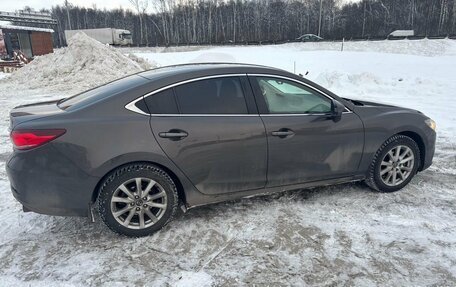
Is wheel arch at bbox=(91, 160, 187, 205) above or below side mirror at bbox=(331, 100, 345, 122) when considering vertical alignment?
below

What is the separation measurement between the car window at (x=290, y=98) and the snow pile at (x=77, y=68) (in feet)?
41.2

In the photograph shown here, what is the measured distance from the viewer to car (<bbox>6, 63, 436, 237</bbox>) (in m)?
3.28

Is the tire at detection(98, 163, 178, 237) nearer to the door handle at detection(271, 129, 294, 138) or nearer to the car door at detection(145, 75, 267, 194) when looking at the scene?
the car door at detection(145, 75, 267, 194)

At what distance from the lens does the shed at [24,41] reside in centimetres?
3353

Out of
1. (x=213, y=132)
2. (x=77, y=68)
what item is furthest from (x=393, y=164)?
(x=77, y=68)

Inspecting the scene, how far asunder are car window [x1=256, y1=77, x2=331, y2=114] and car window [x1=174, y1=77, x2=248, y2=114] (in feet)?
0.98

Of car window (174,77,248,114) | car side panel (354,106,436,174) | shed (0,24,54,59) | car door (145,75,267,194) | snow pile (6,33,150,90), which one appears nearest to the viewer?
car door (145,75,267,194)

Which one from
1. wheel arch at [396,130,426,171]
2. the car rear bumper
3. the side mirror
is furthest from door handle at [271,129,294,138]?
the car rear bumper

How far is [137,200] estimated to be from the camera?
3.49 meters

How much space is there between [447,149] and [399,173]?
7.49ft

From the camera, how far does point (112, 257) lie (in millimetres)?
3311

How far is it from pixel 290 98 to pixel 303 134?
1.54 ft

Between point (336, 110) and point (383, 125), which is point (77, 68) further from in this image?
point (383, 125)

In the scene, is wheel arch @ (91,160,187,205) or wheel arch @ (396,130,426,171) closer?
wheel arch @ (91,160,187,205)
